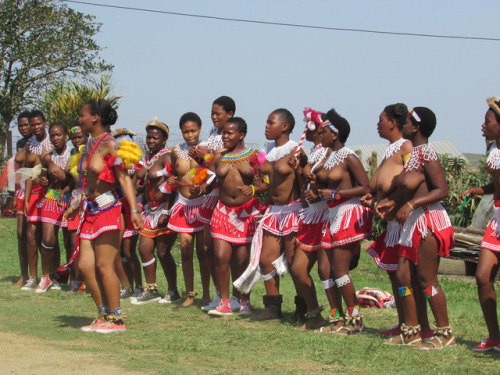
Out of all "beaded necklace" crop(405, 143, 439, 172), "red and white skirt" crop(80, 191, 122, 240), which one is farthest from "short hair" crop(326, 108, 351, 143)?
"red and white skirt" crop(80, 191, 122, 240)

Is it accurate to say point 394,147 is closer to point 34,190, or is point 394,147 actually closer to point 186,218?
point 186,218

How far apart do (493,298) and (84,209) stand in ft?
13.2

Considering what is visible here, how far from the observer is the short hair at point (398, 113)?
6859 millimetres

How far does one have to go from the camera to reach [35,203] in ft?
34.9

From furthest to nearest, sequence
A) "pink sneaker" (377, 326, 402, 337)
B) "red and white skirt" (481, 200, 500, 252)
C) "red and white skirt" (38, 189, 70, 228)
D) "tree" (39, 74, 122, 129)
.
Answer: "tree" (39, 74, 122, 129) < "red and white skirt" (38, 189, 70, 228) < "pink sneaker" (377, 326, 402, 337) < "red and white skirt" (481, 200, 500, 252)

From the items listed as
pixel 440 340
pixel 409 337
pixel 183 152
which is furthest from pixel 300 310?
pixel 183 152

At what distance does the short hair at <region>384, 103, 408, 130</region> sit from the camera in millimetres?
6859

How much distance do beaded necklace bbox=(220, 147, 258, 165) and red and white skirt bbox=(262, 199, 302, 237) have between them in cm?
79

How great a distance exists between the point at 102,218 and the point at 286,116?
2.37 metres

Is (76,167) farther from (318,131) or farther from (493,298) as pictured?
(493,298)

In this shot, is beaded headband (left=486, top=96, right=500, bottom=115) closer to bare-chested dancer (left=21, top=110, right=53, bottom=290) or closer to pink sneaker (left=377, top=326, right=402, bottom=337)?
pink sneaker (left=377, top=326, right=402, bottom=337)

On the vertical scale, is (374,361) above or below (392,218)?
below

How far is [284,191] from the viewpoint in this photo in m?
7.91

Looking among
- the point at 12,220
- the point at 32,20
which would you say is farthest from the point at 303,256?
the point at 32,20
